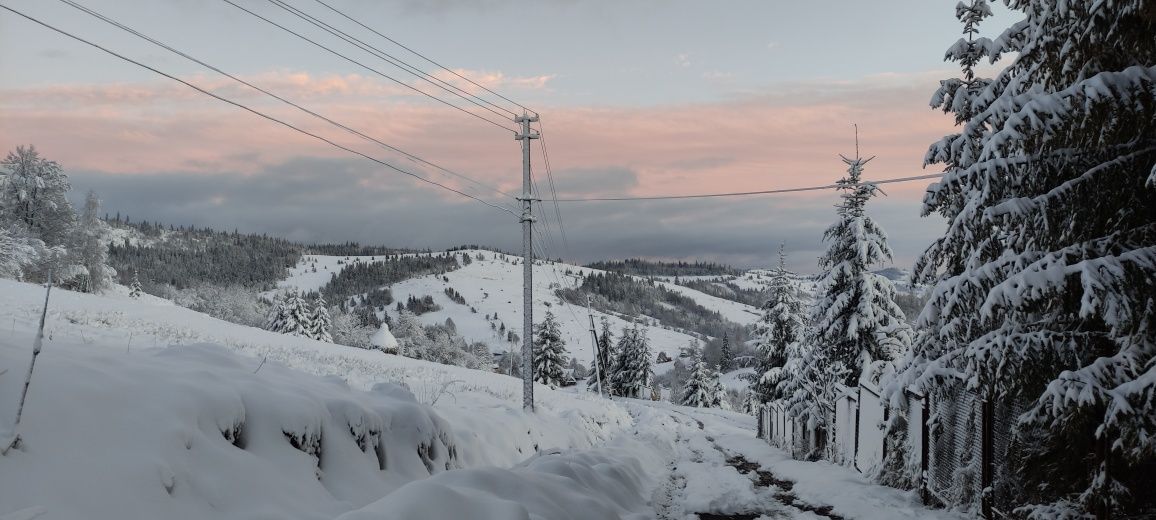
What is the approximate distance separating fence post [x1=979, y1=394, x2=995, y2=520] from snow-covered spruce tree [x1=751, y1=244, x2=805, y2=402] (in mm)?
26711

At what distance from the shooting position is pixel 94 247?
5262cm

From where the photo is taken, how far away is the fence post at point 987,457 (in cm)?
867

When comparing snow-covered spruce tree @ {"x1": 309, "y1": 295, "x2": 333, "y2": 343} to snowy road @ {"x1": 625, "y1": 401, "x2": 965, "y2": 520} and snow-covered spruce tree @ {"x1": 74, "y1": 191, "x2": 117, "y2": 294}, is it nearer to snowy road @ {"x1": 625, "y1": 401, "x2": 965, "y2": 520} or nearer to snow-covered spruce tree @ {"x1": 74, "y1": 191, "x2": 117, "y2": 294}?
snow-covered spruce tree @ {"x1": 74, "y1": 191, "x2": 117, "y2": 294}

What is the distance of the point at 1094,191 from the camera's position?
6.09 metres

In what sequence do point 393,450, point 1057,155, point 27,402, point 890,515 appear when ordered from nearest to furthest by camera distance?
point 27,402 → point 1057,155 → point 393,450 → point 890,515

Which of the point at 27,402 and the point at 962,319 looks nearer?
the point at 27,402

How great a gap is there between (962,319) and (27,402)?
30.2ft

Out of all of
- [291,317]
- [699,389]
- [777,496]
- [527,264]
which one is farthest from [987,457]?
[291,317]

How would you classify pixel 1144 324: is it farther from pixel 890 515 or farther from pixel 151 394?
pixel 151 394

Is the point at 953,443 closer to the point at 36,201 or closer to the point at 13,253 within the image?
the point at 13,253

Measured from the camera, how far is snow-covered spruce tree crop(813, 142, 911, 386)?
21.3 meters

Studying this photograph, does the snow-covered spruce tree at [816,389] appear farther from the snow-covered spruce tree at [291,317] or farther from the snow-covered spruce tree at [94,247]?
the snow-covered spruce tree at [291,317]

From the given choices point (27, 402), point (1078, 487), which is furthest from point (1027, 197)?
point (27, 402)

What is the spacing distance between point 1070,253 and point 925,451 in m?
6.34
